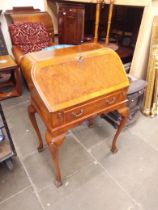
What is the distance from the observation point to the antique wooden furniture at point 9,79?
2.25m

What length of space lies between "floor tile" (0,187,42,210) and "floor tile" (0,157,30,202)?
0.17 ft

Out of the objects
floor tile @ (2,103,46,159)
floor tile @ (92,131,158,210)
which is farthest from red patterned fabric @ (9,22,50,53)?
floor tile @ (92,131,158,210)

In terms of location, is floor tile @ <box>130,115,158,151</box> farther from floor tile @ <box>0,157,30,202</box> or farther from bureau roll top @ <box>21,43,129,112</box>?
floor tile @ <box>0,157,30,202</box>

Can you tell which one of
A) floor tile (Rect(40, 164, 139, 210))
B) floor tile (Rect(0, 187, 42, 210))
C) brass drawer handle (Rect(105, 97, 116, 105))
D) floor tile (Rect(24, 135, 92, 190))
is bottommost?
floor tile (Rect(40, 164, 139, 210))

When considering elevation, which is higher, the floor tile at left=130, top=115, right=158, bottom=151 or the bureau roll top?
the bureau roll top

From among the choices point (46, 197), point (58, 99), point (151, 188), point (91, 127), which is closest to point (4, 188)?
point (46, 197)

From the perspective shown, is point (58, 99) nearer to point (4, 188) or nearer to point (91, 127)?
point (4, 188)

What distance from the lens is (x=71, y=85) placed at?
107 centimetres

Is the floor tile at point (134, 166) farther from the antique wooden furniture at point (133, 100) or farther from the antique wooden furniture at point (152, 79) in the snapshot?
the antique wooden furniture at point (152, 79)

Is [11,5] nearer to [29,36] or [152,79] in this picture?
[29,36]

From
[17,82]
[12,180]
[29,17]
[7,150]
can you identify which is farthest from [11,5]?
[12,180]

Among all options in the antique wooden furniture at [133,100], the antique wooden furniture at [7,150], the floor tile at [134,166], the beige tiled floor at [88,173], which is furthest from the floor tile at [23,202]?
the antique wooden furniture at [133,100]

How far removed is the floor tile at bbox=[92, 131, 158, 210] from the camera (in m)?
1.35

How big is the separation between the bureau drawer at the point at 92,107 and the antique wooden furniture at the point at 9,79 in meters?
1.51
